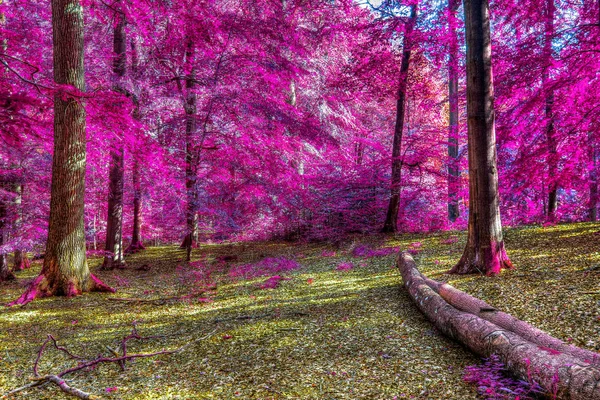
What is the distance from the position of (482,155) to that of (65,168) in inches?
223

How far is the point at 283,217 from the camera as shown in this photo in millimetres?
10227

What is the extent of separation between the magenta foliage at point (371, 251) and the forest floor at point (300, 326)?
28.4 inches

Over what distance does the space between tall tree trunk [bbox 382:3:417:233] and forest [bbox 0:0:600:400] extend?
0.06m

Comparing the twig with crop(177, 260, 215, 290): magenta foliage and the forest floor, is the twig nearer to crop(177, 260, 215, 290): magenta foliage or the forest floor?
the forest floor

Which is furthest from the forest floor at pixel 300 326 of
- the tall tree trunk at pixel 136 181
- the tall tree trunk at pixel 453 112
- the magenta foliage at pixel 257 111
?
the tall tree trunk at pixel 453 112

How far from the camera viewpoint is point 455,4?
927 cm

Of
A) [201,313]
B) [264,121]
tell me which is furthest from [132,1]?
[201,313]

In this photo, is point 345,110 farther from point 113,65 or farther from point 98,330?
point 98,330

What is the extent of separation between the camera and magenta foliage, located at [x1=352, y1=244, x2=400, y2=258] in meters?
7.38

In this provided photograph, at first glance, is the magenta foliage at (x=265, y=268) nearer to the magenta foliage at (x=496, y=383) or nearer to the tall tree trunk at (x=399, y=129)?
the tall tree trunk at (x=399, y=129)

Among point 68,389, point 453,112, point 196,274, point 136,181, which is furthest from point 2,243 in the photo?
point 453,112

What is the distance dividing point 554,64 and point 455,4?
489 centimetres

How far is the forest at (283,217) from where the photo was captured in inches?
104

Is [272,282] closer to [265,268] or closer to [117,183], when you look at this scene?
[265,268]
